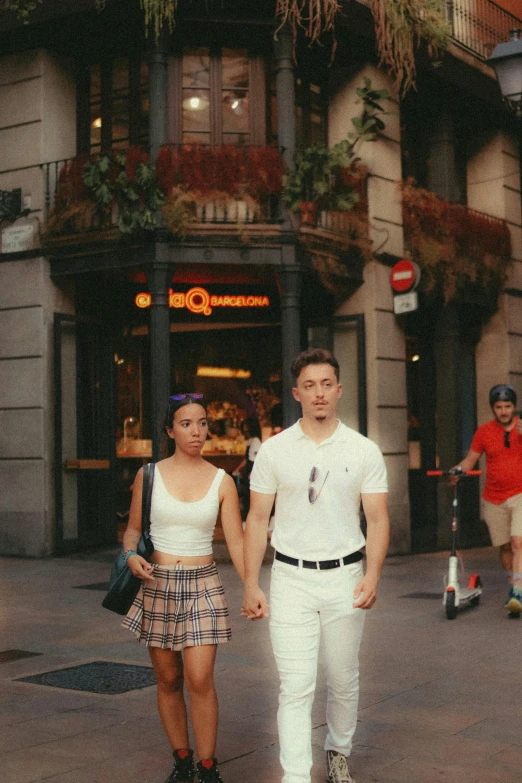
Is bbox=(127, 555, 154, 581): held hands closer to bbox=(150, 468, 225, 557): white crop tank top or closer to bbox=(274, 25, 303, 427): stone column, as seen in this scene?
bbox=(150, 468, 225, 557): white crop tank top

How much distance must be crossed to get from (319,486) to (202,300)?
423 inches

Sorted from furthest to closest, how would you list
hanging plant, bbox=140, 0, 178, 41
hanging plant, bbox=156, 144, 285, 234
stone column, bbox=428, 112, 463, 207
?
stone column, bbox=428, 112, 463, 207
hanging plant, bbox=156, 144, 285, 234
hanging plant, bbox=140, 0, 178, 41

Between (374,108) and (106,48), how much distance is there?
12.8 ft

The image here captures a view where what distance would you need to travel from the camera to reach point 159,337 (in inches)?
528

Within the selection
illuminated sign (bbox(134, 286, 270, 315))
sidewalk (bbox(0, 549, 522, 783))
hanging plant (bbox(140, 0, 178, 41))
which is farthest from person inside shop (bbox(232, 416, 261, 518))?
hanging plant (bbox(140, 0, 178, 41))

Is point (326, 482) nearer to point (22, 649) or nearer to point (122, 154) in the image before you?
point (22, 649)

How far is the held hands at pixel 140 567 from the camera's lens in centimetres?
450

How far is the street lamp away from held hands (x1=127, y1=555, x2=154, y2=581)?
6.68m

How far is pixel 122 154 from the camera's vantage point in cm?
1339

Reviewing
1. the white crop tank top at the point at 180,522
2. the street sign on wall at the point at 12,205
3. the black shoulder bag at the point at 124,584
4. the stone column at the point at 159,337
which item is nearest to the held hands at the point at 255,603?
the white crop tank top at the point at 180,522

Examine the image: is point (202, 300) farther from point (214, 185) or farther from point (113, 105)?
point (113, 105)

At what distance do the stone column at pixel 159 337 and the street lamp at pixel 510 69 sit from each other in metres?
5.27

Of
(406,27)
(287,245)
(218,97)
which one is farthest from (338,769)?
(218,97)

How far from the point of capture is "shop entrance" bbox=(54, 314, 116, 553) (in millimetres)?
14438
